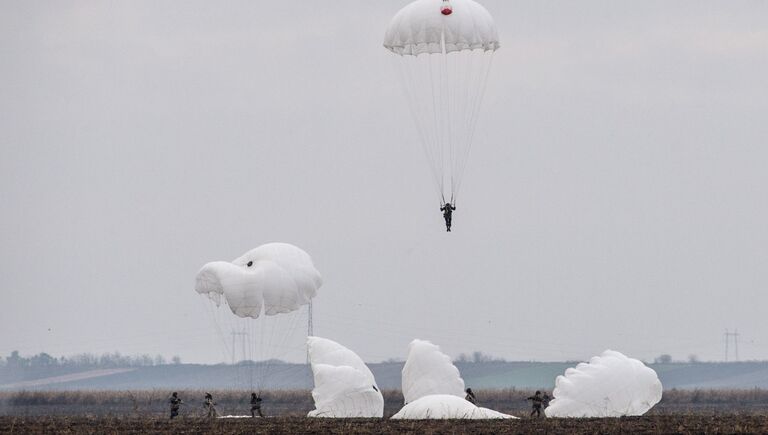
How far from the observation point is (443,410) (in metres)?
49.2

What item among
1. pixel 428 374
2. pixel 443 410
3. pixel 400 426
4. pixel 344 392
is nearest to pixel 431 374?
pixel 428 374

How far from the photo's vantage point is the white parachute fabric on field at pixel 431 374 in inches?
2111

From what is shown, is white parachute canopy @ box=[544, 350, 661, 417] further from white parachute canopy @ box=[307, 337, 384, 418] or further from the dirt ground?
white parachute canopy @ box=[307, 337, 384, 418]

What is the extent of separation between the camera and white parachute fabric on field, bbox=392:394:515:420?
4906cm

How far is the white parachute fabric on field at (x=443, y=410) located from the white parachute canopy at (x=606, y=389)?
7.58 ft

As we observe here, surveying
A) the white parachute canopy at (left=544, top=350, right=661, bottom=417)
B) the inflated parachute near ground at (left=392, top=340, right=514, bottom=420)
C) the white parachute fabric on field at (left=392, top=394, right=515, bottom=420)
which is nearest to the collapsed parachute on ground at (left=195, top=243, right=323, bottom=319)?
the inflated parachute near ground at (left=392, top=340, right=514, bottom=420)

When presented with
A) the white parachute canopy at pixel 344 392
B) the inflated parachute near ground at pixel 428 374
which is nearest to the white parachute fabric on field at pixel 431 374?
the inflated parachute near ground at pixel 428 374

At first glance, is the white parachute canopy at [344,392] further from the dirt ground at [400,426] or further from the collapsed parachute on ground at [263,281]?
the collapsed parachute on ground at [263,281]

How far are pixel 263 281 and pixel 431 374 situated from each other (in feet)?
20.7

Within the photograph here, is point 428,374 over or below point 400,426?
over

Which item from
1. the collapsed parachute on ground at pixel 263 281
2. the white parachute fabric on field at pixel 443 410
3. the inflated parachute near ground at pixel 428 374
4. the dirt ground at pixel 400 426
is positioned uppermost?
the collapsed parachute on ground at pixel 263 281

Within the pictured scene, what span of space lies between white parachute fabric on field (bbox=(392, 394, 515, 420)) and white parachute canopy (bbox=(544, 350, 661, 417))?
2310 millimetres

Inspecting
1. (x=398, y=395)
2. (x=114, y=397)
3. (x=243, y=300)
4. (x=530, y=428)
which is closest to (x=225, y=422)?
(x=243, y=300)

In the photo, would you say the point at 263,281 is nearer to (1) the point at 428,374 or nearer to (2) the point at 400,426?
(1) the point at 428,374
